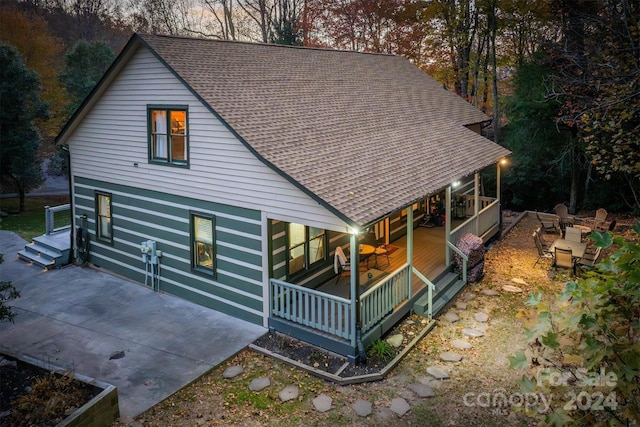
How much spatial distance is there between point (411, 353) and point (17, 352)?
25.7 ft

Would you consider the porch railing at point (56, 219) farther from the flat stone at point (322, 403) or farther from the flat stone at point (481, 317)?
the flat stone at point (481, 317)

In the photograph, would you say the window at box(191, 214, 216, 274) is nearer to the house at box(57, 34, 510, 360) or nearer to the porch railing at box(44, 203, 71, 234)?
the house at box(57, 34, 510, 360)

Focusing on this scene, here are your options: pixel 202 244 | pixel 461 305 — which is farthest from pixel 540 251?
pixel 202 244

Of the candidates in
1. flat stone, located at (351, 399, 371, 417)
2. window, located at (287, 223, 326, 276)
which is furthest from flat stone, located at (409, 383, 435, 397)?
window, located at (287, 223, 326, 276)

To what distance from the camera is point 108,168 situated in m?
13.9

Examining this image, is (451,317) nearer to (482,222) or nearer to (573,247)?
(573,247)

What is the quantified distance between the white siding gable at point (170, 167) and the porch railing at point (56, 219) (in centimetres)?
196

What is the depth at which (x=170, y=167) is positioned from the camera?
40.2 feet

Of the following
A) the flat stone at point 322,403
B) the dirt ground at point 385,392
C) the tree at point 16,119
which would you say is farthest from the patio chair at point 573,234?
the tree at point 16,119

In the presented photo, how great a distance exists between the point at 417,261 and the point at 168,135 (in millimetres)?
7515

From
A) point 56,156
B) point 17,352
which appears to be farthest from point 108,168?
point 56,156

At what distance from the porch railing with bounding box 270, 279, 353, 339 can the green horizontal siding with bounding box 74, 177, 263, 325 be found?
1.53 ft

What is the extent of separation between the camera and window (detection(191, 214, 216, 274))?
11812 mm

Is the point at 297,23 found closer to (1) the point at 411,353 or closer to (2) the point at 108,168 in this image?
(2) the point at 108,168
